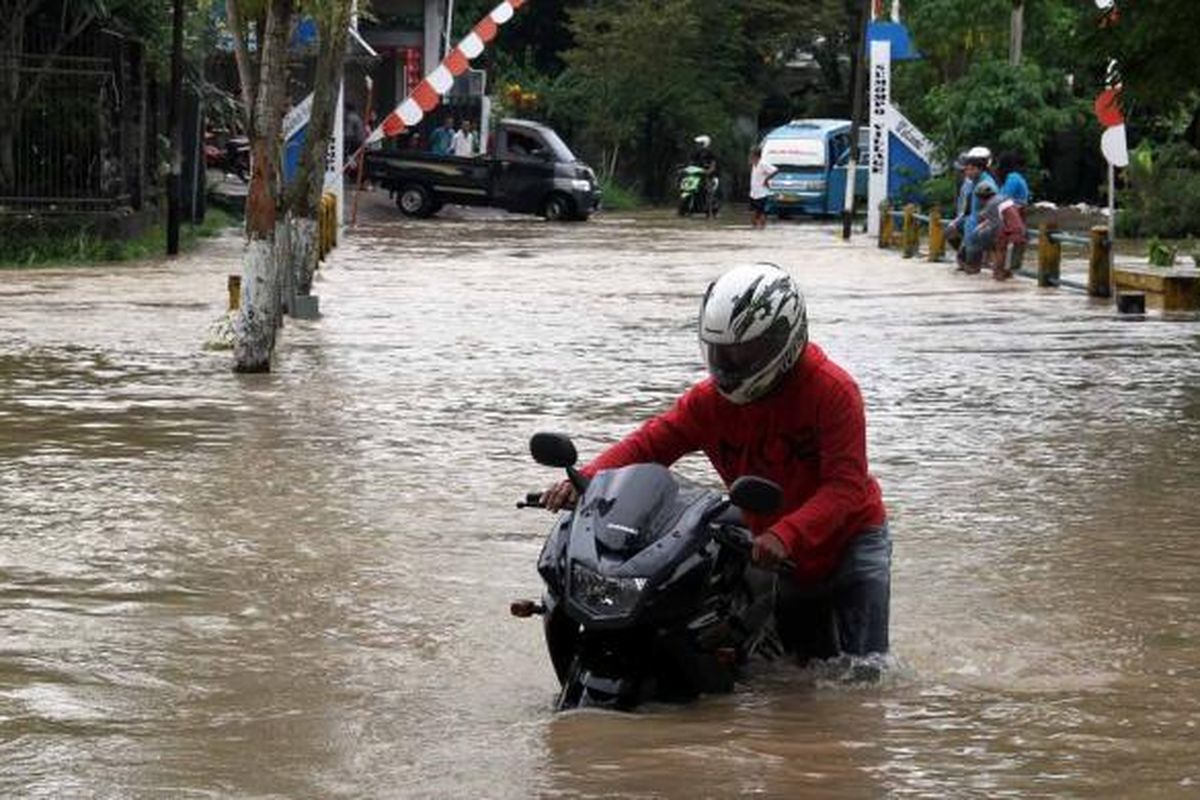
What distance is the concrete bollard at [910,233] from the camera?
36.1 metres

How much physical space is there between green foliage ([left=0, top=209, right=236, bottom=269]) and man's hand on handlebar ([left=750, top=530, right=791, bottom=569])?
23.6m

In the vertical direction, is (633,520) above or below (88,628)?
above

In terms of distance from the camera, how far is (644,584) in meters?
6.73

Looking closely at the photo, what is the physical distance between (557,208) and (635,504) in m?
41.0

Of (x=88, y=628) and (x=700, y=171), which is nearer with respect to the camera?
(x=88, y=628)

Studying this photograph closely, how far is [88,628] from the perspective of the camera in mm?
9070

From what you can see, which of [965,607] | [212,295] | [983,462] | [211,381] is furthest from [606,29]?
[965,607]

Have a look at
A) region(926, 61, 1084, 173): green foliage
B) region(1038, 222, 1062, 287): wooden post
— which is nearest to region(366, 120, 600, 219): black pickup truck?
region(926, 61, 1084, 173): green foliage

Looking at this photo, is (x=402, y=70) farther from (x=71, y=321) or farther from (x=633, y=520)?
(x=633, y=520)

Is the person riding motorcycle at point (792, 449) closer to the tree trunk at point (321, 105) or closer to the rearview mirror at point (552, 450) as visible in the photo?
the rearview mirror at point (552, 450)

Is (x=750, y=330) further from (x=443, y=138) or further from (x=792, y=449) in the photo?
(x=443, y=138)

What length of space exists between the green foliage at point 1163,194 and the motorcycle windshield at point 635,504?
3312 centimetres

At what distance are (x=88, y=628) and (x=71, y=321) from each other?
535 inches

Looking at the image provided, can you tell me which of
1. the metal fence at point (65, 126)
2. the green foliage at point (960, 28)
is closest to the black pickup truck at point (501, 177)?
the green foliage at point (960, 28)
